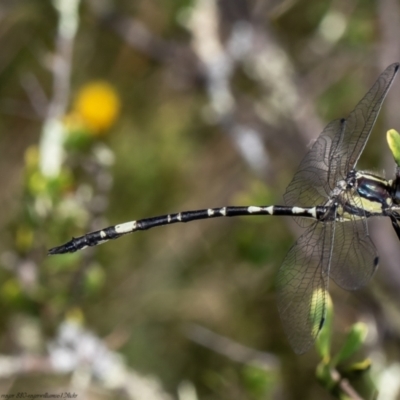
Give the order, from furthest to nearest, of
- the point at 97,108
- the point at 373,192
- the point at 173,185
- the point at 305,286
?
1. the point at 173,185
2. the point at 97,108
3. the point at 373,192
4. the point at 305,286

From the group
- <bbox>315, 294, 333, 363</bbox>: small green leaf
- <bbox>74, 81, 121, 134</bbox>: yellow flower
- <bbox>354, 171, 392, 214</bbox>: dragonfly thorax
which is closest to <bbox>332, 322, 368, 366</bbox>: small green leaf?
<bbox>315, 294, 333, 363</bbox>: small green leaf

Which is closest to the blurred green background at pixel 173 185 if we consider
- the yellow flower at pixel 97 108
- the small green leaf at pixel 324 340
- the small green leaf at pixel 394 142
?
the yellow flower at pixel 97 108

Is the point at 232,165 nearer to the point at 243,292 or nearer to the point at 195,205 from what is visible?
the point at 195,205

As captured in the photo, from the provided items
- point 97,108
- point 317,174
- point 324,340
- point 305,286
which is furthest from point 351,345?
point 97,108

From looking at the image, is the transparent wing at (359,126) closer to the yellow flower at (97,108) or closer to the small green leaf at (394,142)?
the small green leaf at (394,142)

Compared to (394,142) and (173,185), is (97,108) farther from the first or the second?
(394,142)

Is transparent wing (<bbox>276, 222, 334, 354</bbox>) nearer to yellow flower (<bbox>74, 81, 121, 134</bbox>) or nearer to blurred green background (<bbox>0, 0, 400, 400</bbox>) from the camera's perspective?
blurred green background (<bbox>0, 0, 400, 400</bbox>)
